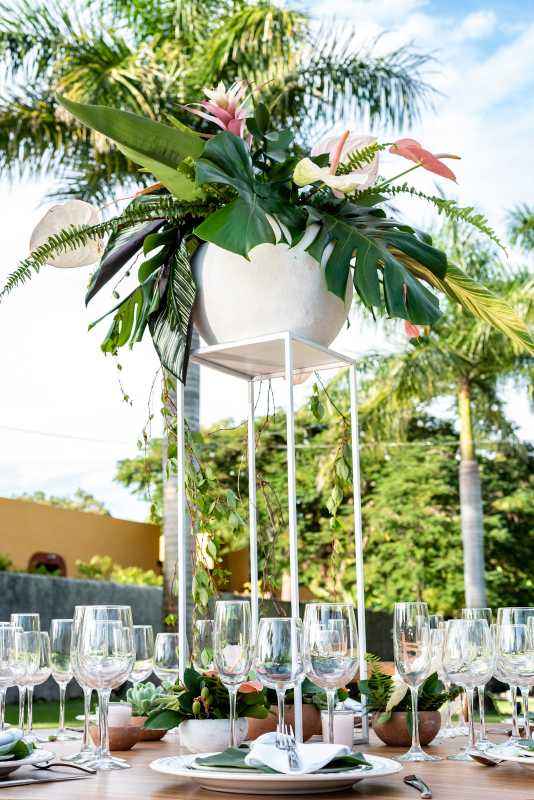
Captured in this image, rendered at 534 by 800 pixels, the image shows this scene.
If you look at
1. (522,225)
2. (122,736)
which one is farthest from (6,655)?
(522,225)

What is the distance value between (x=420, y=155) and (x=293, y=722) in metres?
0.97

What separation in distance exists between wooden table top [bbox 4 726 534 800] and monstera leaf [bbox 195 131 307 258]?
2.60 ft

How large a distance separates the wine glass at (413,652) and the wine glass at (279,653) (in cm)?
25

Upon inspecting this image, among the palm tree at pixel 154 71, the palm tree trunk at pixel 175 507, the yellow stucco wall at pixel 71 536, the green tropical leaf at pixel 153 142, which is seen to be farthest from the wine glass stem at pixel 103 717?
the yellow stucco wall at pixel 71 536

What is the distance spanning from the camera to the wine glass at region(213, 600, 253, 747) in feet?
4.56

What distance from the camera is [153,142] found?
5.60 ft

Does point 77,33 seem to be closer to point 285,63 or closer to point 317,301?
point 285,63

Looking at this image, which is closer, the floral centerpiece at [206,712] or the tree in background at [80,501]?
the floral centerpiece at [206,712]

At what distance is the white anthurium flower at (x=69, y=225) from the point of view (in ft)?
6.42

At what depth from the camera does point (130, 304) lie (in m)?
1.90

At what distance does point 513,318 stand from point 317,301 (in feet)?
1.30

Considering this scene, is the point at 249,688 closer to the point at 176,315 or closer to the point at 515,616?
the point at 515,616

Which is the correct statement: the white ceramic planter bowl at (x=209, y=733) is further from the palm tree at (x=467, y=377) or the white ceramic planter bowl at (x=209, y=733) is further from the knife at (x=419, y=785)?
the palm tree at (x=467, y=377)

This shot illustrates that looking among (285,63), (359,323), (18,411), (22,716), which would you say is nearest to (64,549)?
(359,323)
